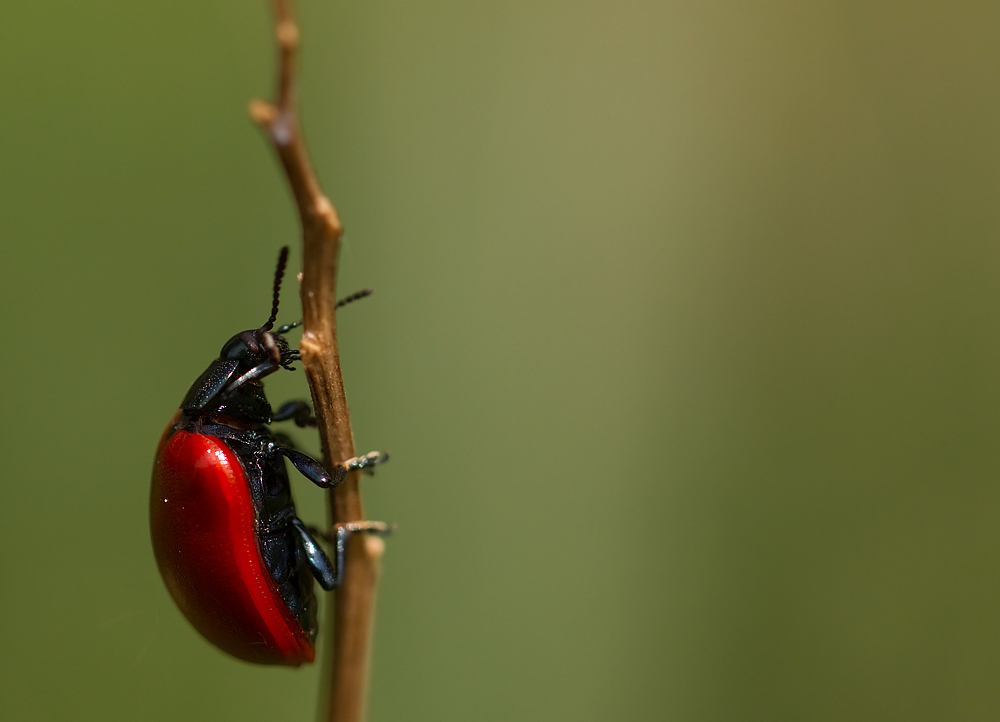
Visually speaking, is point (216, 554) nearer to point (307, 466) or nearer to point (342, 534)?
point (307, 466)

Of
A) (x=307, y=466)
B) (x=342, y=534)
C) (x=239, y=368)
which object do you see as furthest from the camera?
(x=239, y=368)

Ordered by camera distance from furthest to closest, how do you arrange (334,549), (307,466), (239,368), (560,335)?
(560,335) < (239,368) < (307,466) < (334,549)

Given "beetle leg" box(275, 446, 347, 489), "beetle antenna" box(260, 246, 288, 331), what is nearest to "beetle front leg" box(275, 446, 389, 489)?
"beetle leg" box(275, 446, 347, 489)

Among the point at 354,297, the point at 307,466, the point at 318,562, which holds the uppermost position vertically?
the point at 354,297

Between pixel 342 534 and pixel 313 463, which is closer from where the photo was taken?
pixel 342 534

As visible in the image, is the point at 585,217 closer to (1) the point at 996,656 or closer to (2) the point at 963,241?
(2) the point at 963,241

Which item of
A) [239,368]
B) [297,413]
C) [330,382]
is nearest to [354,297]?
[239,368]

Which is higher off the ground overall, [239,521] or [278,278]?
[278,278]
